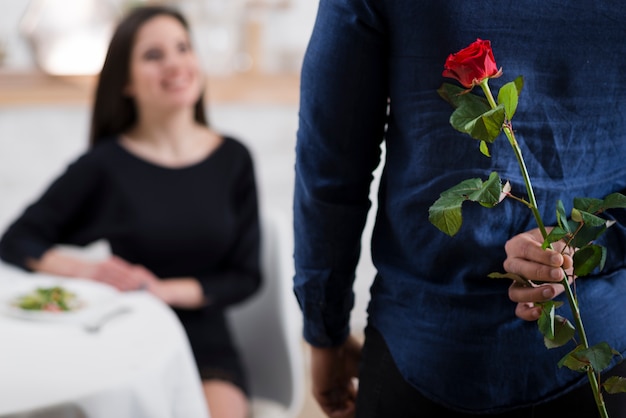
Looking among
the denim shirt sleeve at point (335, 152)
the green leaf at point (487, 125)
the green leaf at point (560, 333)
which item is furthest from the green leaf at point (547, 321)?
the denim shirt sleeve at point (335, 152)

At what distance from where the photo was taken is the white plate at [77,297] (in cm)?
183

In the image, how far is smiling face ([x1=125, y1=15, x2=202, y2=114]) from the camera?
2434mm

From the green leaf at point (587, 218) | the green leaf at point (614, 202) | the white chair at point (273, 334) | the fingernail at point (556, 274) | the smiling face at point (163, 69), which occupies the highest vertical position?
the green leaf at point (614, 202)

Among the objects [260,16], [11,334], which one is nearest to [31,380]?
[11,334]

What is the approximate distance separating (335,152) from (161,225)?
1.45 metres

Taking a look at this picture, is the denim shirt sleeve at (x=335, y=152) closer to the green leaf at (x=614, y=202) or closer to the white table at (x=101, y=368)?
the green leaf at (x=614, y=202)

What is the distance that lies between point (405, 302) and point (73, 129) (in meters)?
2.99

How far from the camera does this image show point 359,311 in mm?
3705

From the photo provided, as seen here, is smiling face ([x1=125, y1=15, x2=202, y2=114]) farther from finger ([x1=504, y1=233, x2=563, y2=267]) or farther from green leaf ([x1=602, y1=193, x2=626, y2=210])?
green leaf ([x1=602, y1=193, x2=626, y2=210])

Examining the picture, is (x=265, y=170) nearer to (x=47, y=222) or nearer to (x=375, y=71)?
(x=47, y=222)

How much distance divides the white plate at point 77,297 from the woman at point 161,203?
5.4 inches

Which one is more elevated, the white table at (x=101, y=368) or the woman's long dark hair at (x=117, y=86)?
the woman's long dark hair at (x=117, y=86)

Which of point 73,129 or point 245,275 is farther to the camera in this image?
point 73,129

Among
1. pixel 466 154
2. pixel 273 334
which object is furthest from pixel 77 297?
pixel 466 154
